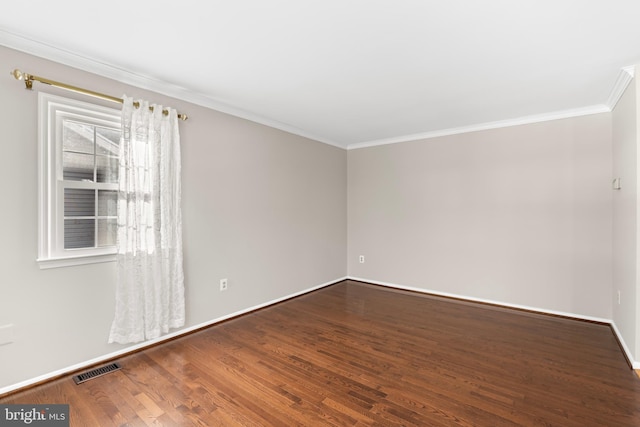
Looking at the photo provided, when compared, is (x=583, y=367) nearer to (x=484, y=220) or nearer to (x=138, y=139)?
(x=484, y=220)

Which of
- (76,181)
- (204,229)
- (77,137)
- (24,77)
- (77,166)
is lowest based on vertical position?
(204,229)

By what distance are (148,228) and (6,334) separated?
1.11 meters

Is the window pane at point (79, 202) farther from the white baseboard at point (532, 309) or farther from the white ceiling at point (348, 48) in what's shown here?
the white baseboard at point (532, 309)

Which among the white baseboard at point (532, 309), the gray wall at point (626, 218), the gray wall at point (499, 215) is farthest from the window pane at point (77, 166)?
the gray wall at point (626, 218)

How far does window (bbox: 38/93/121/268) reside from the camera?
2225 mm

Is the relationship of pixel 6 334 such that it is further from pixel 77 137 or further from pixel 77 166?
pixel 77 137

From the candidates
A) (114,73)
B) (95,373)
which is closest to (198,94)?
→ (114,73)

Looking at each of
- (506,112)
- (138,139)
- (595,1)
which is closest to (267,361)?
(138,139)

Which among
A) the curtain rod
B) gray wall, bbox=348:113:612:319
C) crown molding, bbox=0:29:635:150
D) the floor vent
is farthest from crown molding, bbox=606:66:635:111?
the floor vent

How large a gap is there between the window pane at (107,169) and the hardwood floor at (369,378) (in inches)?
60.7

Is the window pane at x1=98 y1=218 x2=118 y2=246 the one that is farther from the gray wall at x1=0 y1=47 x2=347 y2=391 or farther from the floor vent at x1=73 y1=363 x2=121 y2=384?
the floor vent at x1=73 y1=363 x2=121 y2=384

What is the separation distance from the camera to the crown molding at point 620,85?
2.52 metres

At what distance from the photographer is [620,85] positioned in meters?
2.78

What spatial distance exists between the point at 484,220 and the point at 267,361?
3323 millimetres
